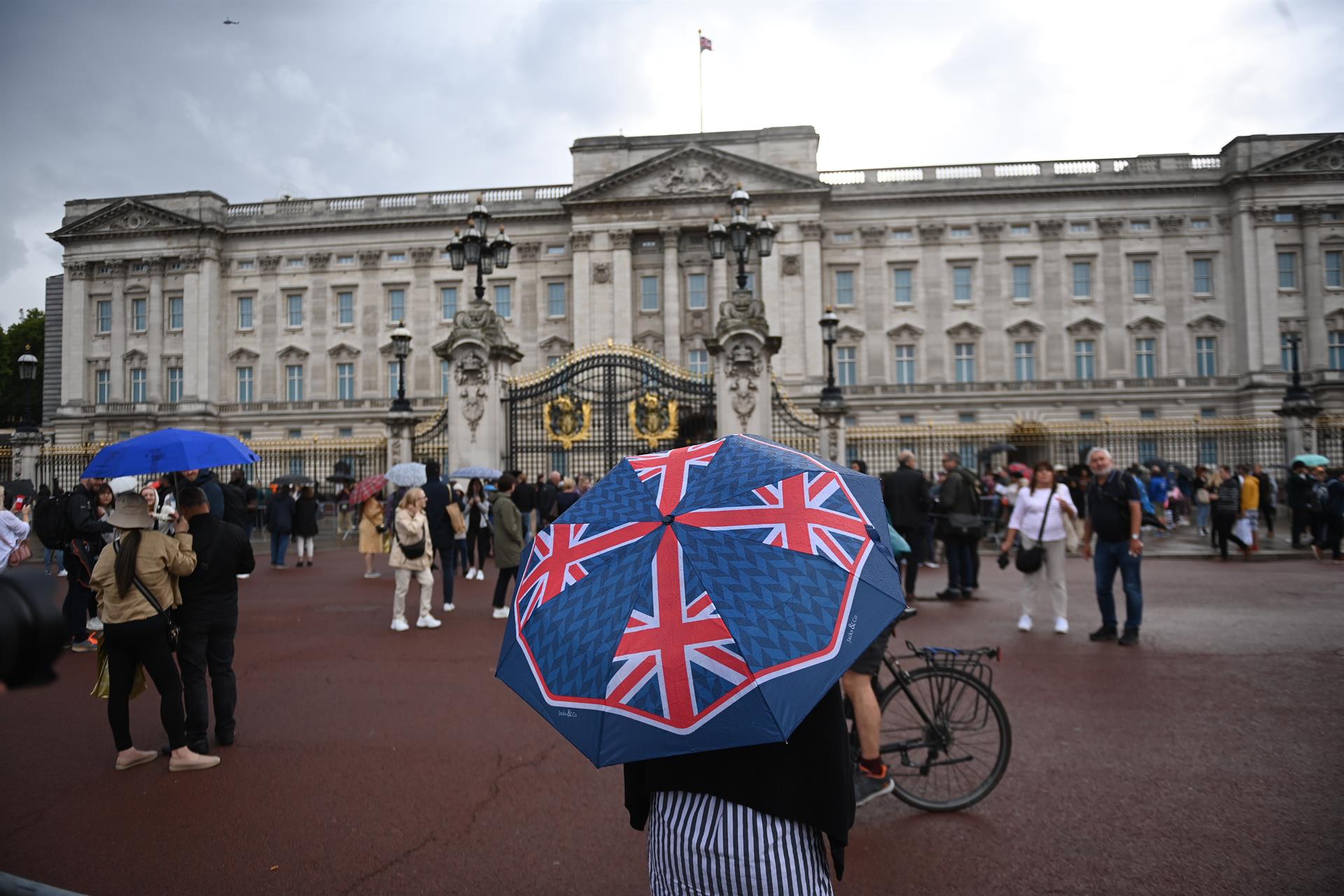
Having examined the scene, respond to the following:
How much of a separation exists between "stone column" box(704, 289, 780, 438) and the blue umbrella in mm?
10586

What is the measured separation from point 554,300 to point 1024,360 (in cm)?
2650

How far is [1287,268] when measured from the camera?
143 feet

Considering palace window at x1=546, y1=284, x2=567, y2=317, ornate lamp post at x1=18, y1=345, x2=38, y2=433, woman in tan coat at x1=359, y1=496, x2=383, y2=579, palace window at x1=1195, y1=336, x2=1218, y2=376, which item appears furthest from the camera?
palace window at x1=546, y1=284, x2=567, y2=317

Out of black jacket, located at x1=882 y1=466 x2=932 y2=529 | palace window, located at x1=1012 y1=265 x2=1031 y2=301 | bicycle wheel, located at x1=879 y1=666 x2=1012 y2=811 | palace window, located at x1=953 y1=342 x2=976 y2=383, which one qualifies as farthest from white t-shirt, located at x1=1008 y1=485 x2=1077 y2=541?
palace window, located at x1=1012 y1=265 x2=1031 y2=301

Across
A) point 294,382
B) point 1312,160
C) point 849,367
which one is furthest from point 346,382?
point 1312,160

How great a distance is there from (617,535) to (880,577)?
696mm

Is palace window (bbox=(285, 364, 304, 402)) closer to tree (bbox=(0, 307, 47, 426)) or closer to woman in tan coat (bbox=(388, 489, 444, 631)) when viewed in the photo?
tree (bbox=(0, 307, 47, 426))

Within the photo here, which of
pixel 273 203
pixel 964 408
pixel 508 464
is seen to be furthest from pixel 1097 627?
pixel 273 203

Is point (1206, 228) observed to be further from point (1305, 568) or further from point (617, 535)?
point (617, 535)

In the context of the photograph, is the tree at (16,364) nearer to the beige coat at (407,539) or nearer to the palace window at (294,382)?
the palace window at (294,382)

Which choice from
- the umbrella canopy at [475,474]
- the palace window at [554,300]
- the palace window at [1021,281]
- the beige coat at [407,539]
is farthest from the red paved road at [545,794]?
the palace window at [1021,281]

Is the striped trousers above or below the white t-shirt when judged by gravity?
below

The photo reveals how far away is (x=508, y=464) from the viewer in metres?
17.8

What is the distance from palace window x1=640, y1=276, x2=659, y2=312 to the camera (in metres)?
45.5
